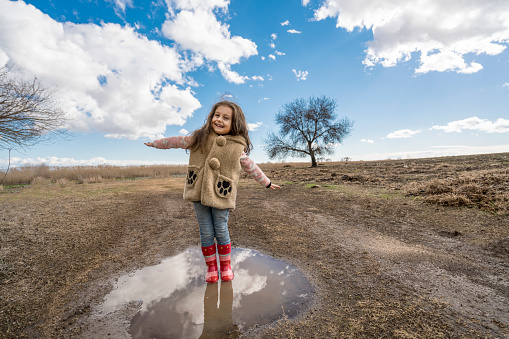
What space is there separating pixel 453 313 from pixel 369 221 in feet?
9.16

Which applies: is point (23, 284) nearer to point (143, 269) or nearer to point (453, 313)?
point (143, 269)

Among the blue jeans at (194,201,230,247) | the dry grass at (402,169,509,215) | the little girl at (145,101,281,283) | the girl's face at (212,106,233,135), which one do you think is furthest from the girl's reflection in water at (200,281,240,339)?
the dry grass at (402,169,509,215)

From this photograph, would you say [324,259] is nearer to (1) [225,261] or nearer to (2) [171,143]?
(1) [225,261]

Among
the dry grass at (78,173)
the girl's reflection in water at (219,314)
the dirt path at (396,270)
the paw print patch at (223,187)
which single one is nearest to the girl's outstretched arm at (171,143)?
the paw print patch at (223,187)

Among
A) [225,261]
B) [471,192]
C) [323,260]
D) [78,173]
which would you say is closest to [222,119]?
[225,261]

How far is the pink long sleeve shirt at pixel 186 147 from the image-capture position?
2793mm

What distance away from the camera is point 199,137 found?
8.84ft

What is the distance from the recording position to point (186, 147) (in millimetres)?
2828

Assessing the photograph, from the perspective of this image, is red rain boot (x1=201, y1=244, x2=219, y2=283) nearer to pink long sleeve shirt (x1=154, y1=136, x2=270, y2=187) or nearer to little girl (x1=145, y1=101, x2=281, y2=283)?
little girl (x1=145, y1=101, x2=281, y2=283)

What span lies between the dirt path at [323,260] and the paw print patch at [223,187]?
1129 millimetres

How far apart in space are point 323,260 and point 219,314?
1443 mm

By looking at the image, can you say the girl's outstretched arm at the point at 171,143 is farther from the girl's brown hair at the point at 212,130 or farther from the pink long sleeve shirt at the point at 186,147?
the girl's brown hair at the point at 212,130

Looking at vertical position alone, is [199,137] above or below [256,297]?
above

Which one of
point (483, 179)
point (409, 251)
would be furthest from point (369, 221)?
point (483, 179)
